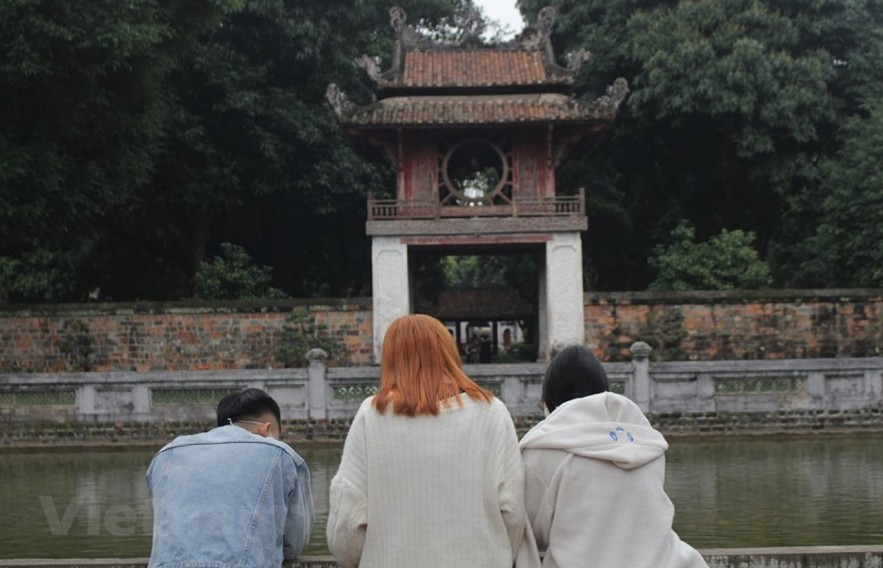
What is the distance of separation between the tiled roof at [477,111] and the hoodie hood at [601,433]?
20.6 meters

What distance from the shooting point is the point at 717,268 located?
26875mm

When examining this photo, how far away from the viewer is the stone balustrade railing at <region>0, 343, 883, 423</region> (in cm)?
1880

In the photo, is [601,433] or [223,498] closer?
[601,433]

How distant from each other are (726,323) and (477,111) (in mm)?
7253

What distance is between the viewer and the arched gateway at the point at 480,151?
80.7 feet

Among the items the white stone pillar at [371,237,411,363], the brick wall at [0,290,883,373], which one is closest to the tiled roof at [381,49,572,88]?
the white stone pillar at [371,237,411,363]

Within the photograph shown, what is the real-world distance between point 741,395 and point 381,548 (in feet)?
51.9

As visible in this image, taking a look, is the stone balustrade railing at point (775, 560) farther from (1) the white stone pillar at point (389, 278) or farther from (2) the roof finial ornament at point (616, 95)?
(2) the roof finial ornament at point (616, 95)

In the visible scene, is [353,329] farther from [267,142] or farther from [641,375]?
[641,375]

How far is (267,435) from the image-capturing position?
4.52 m

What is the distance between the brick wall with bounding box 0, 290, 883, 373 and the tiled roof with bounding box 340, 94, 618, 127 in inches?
159

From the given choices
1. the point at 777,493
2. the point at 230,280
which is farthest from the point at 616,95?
the point at 777,493

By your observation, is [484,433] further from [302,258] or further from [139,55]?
[302,258]

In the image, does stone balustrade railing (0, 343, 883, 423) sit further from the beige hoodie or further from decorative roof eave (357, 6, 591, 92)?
the beige hoodie
